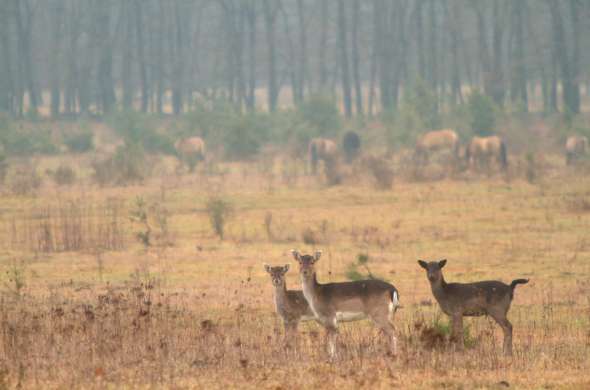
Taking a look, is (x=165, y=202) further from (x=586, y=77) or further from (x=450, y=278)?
(x=586, y=77)

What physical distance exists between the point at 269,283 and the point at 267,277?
581mm

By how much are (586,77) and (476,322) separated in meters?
55.1

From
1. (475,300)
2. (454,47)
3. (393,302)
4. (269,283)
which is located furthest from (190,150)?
(393,302)

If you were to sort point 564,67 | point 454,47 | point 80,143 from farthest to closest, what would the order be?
point 454,47, point 564,67, point 80,143

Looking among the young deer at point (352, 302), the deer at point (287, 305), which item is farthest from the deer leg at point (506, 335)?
the deer at point (287, 305)

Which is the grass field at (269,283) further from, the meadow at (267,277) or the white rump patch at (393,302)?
the white rump patch at (393,302)

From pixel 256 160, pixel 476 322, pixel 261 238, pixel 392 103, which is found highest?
pixel 392 103

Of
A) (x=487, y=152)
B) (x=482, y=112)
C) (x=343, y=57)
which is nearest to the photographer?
(x=487, y=152)

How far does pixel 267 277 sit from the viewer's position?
16.4 metres

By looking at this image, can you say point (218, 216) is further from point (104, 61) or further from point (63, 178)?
point (104, 61)

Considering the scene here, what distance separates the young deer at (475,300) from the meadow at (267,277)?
0.62 feet

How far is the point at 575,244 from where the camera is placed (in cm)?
1881

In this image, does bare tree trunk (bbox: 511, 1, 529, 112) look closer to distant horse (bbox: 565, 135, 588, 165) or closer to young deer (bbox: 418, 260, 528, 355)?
distant horse (bbox: 565, 135, 588, 165)

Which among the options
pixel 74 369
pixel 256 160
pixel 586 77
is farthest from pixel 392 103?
pixel 74 369
